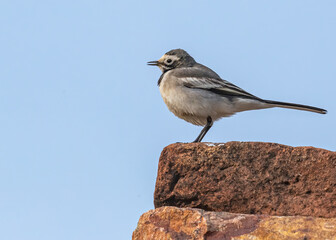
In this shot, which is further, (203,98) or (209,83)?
(209,83)

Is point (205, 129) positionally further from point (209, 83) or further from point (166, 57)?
point (166, 57)

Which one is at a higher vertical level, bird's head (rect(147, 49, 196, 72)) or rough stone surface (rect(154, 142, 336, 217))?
bird's head (rect(147, 49, 196, 72))

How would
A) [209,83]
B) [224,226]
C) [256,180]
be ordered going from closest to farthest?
[224,226] → [256,180] → [209,83]

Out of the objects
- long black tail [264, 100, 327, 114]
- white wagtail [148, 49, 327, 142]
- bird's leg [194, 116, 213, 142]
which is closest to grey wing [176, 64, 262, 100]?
white wagtail [148, 49, 327, 142]

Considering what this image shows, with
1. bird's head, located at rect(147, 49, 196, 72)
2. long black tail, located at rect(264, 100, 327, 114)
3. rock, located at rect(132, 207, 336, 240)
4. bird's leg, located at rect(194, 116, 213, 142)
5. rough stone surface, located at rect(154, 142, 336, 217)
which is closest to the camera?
rock, located at rect(132, 207, 336, 240)

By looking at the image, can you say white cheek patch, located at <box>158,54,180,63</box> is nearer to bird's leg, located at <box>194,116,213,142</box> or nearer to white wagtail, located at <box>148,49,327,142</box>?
white wagtail, located at <box>148,49,327,142</box>

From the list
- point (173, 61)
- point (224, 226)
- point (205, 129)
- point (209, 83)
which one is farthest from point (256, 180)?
point (173, 61)
